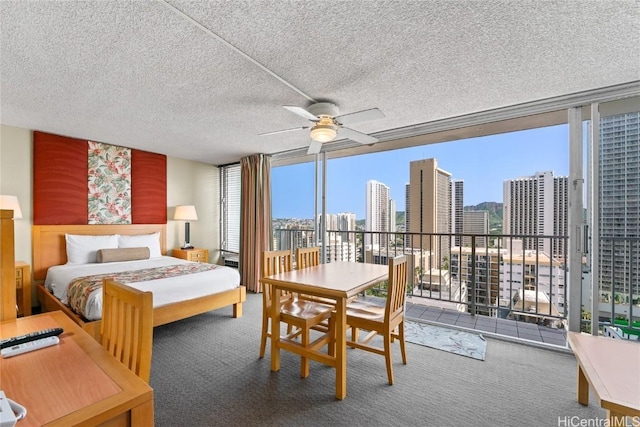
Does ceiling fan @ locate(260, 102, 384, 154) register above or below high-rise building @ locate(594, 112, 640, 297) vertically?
above

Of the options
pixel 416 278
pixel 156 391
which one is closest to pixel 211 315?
pixel 156 391

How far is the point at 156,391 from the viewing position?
6.79ft

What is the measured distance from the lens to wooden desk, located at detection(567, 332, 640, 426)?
4.05ft

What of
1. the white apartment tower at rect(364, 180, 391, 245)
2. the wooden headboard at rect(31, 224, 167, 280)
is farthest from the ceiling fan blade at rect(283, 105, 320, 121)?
the wooden headboard at rect(31, 224, 167, 280)

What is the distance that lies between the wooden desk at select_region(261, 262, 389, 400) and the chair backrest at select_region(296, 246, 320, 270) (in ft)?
1.01

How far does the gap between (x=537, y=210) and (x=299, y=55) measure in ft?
10.3

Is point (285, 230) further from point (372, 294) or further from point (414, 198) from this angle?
point (414, 198)

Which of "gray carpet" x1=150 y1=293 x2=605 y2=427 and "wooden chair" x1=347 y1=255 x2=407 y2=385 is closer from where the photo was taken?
"gray carpet" x1=150 y1=293 x2=605 y2=427

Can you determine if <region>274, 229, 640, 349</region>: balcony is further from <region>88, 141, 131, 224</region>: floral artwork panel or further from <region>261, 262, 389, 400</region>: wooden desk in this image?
<region>88, 141, 131, 224</region>: floral artwork panel

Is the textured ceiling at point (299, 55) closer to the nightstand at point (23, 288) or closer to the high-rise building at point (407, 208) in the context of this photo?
the high-rise building at point (407, 208)

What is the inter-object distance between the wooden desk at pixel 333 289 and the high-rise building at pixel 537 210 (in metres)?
1.89

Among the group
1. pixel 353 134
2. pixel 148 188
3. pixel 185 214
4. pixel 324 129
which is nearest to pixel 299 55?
pixel 324 129

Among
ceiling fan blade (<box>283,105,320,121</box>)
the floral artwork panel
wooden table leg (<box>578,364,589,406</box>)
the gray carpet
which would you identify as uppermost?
ceiling fan blade (<box>283,105,320,121</box>)

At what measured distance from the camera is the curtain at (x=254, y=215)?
497cm
